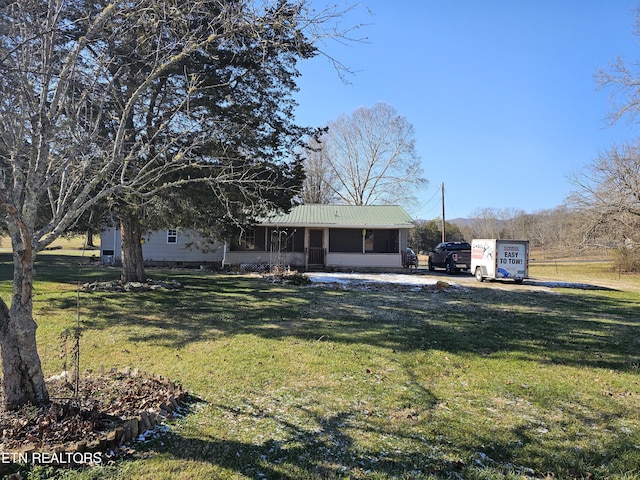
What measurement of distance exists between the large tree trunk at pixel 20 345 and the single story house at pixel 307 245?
17.8 meters

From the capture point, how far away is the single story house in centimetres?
2211

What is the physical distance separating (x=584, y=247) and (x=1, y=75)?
1168 inches

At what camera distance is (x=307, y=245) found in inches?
893

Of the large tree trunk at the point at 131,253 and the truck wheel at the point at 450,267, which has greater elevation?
the large tree trunk at the point at 131,253

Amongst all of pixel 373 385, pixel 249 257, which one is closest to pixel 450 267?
pixel 249 257

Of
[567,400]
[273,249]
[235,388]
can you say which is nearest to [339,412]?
[235,388]

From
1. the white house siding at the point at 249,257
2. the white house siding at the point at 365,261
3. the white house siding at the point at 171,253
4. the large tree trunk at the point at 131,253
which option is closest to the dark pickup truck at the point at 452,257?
the white house siding at the point at 365,261

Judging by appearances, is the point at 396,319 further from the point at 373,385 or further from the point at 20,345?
the point at 20,345

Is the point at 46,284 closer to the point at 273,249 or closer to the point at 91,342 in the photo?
the point at 91,342

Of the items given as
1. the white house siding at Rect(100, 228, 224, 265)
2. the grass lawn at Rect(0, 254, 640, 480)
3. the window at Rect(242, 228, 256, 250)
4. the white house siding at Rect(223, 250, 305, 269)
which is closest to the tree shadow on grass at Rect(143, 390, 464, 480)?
the grass lawn at Rect(0, 254, 640, 480)

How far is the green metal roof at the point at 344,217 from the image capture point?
22.1 meters

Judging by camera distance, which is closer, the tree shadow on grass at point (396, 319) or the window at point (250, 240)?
the tree shadow on grass at point (396, 319)

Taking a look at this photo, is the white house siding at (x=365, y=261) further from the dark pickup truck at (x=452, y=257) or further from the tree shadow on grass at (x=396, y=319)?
the tree shadow on grass at (x=396, y=319)

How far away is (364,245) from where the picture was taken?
23.1m
